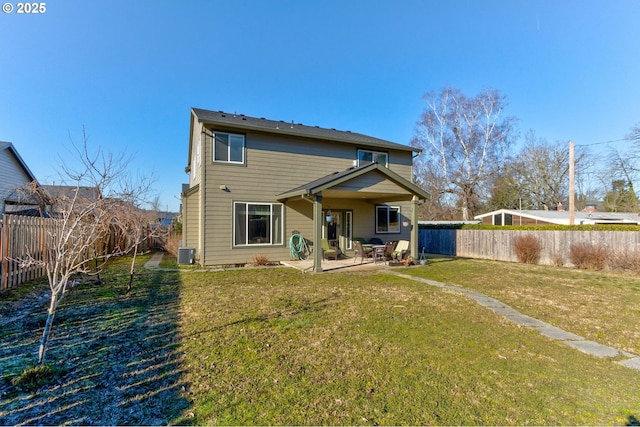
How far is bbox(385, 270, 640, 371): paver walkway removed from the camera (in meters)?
3.76

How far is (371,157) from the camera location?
14102mm

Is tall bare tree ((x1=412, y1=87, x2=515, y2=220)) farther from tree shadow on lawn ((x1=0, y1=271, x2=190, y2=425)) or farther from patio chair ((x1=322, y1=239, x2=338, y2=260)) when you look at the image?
tree shadow on lawn ((x1=0, y1=271, x2=190, y2=425))

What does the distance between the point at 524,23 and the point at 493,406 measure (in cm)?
1304

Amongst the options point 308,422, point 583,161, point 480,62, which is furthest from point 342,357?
point 583,161

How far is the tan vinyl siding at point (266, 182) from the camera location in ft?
35.2

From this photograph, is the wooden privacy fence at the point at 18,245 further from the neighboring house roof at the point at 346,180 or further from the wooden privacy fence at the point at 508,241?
the wooden privacy fence at the point at 508,241

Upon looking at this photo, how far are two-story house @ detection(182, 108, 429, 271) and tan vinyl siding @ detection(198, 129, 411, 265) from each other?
0.04 metres

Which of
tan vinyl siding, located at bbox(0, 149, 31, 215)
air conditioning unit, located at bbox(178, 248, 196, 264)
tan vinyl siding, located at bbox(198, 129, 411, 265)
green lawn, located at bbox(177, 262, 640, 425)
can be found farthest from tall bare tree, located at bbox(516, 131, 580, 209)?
tan vinyl siding, located at bbox(0, 149, 31, 215)

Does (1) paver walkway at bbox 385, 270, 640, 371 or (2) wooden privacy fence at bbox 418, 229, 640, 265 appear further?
(2) wooden privacy fence at bbox 418, 229, 640, 265

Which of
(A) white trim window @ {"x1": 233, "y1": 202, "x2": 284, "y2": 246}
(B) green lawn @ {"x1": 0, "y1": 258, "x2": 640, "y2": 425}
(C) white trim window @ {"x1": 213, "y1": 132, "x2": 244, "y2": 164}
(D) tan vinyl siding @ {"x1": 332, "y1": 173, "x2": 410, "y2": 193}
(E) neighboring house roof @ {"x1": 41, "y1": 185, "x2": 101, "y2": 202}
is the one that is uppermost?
(C) white trim window @ {"x1": 213, "y1": 132, "x2": 244, "y2": 164}

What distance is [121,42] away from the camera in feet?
27.5

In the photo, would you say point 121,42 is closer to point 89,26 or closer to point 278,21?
point 89,26

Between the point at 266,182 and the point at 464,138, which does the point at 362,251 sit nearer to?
the point at 266,182

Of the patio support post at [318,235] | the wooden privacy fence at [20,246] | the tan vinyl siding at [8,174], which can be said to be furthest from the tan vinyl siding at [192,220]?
the tan vinyl siding at [8,174]
